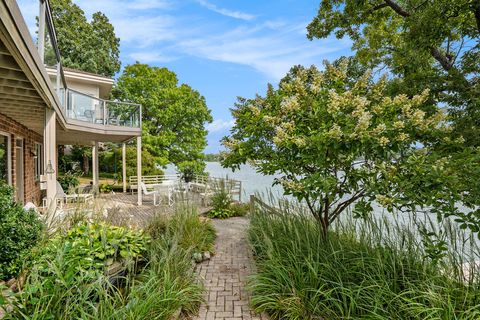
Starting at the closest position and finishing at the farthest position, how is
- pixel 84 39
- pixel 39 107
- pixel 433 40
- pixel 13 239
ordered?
pixel 13 239
pixel 433 40
pixel 39 107
pixel 84 39

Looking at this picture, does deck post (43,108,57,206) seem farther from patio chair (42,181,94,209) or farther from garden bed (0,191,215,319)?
garden bed (0,191,215,319)

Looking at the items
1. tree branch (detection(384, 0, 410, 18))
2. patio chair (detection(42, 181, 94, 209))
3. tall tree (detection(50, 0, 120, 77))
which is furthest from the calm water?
tall tree (detection(50, 0, 120, 77))

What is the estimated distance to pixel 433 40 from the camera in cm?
561

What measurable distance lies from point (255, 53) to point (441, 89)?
744 cm

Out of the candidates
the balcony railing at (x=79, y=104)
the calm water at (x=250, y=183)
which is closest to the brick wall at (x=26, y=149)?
the balcony railing at (x=79, y=104)

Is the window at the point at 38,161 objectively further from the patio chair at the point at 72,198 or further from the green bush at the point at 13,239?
the green bush at the point at 13,239

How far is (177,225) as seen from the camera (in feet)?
17.9

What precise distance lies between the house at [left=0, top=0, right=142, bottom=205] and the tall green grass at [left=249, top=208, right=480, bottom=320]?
12.0 feet

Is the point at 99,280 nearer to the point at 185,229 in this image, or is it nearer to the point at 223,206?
the point at 185,229

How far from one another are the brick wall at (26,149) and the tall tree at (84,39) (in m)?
14.9

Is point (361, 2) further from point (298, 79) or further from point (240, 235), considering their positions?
point (240, 235)

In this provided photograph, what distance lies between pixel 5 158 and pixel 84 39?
72.5ft

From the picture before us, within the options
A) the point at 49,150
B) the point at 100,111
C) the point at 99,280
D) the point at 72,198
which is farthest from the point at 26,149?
the point at 99,280

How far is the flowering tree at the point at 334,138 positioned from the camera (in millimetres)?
3170
